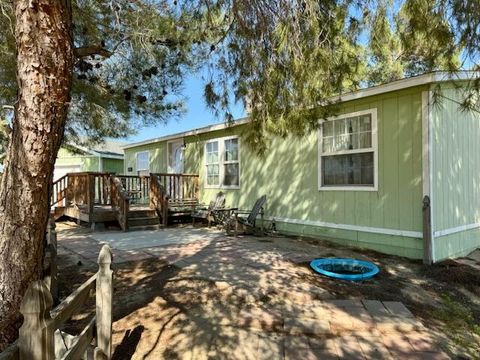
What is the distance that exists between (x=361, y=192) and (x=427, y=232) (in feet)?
4.51

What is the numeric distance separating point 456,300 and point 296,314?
200 centimetres

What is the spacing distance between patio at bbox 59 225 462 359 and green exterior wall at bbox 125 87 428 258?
1020mm

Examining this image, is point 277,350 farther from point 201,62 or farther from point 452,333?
point 201,62

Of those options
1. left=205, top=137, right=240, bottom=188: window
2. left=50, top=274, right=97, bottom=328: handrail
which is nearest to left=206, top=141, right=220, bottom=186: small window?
left=205, top=137, right=240, bottom=188: window

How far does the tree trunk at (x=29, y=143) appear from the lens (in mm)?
2064

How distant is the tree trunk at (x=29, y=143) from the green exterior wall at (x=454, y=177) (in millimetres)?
5108

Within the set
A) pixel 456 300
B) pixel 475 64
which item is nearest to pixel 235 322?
pixel 456 300

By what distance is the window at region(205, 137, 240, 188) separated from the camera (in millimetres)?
9508

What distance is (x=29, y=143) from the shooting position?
208 cm

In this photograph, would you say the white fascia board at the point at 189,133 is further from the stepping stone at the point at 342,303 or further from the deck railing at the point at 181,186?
the stepping stone at the point at 342,303

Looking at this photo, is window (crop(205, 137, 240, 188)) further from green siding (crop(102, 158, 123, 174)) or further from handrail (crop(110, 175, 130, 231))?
green siding (crop(102, 158, 123, 174))

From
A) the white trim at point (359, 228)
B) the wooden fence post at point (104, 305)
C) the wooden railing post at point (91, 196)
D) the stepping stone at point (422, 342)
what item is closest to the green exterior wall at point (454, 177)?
the white trim at point (359, 228)

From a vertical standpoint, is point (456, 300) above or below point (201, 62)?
below

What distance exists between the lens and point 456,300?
3896 mm
